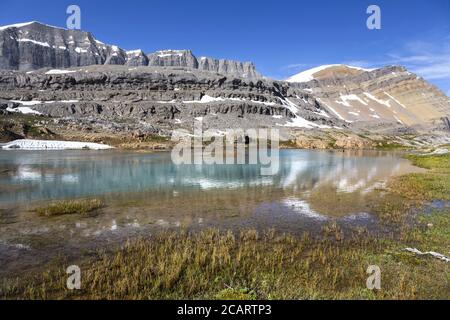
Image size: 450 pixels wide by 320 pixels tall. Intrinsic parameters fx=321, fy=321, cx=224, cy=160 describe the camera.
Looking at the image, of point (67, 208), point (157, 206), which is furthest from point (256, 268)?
point (67, 208)

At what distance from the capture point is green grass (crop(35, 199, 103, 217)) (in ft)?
84.5

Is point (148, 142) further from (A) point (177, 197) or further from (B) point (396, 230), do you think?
(B) point (396, 230)

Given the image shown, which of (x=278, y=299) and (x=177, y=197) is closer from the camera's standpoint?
(x=278, y=299)

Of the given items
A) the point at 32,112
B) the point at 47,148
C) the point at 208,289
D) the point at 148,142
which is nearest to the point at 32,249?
the point at 208,289

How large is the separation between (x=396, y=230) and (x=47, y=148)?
118574 mm

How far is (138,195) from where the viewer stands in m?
34.9

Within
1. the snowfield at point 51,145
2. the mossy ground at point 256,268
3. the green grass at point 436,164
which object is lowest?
the mossy ground at point 256,268

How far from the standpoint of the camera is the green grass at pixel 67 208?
2575cm

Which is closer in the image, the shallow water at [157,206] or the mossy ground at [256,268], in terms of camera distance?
the mossy ground at [256,268]

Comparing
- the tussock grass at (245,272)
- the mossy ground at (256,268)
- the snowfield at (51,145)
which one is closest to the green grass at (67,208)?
the mossy ground at (256,268)

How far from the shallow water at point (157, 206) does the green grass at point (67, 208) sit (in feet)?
2.70

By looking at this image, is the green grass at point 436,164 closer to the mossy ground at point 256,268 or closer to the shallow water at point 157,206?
the shallow water at point 157,206

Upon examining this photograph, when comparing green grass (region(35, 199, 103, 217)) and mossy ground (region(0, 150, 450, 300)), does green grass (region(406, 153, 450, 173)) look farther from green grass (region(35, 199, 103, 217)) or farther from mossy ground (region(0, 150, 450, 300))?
green grass (region(35, 199, 103, 217))

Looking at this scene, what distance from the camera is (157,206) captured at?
97.2 feet
